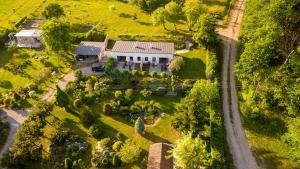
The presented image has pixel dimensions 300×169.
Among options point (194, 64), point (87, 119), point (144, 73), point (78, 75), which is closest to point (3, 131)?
point (87, 119)

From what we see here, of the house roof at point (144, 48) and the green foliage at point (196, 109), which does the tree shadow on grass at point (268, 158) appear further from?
the house roof at point (144, 48)

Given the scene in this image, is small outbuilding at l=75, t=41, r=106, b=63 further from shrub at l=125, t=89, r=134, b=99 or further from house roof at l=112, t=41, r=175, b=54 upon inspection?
shrub at l=125, t=89, r=134, b=99

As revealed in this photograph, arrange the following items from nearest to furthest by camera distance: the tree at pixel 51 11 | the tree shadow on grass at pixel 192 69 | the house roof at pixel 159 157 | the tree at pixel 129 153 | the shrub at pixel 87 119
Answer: the house roof at pixel 159 157 → the tree at pixel 129 153 → the shrub at pixel 87 119 → the tree shadow on grass at pixel 192 69 → the tree at pixel 51 11

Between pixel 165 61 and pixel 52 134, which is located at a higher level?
pixel 165 61

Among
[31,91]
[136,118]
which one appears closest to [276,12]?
[136,118]

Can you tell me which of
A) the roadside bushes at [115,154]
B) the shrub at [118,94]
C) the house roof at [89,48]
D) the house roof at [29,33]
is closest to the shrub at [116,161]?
the roadside bushes at [115,154]

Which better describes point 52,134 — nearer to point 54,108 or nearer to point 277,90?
point 54,108

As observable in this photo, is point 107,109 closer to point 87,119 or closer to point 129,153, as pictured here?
point 87,119
